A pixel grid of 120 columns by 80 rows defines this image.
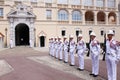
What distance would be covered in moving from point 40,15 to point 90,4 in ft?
39.0

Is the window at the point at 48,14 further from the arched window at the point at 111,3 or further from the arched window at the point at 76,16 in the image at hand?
the arched window at the point at 111,3

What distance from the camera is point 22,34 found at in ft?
193

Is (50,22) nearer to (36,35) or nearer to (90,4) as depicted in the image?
(36,35)

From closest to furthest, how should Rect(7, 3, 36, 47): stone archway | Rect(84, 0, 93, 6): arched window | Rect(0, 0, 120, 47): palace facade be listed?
1. Rect(7, 3, 36, 47): stone archway
2. Rect(0, 0, 120, 47): palace facade
3. Rect(84, 0, 93, 6): arched window

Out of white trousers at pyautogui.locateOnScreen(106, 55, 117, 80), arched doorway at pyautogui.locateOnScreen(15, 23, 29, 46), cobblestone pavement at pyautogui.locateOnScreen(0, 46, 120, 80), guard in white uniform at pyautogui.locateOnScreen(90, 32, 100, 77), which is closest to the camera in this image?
white trousers at pyautogui.locateOnScreen(106, 55, 117, 80)

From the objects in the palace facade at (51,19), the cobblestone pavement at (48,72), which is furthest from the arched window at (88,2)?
the cobblestone pavement at (48,72)

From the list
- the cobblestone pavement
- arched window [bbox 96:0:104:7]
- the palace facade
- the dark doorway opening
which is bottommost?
the cobblestone pavement

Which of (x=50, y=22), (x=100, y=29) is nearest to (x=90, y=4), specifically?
(x=100, y=29)

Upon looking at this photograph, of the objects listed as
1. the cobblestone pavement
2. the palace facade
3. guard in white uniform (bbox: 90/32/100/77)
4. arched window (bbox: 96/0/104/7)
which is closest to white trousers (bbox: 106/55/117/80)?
the cobblestone pavement

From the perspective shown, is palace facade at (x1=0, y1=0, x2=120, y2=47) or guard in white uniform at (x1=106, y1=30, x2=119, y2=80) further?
palace facade at (x1=0, y1=0, x2=120, y2=47)

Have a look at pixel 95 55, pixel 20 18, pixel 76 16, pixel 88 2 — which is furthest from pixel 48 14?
pixel 95 55

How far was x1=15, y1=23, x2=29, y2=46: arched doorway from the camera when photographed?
187 ft

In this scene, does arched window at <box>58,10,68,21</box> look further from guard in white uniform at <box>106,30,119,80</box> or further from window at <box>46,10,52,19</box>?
guard in white uniform at <box>106,30,119,80</box>

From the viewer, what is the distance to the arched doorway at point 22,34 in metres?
56.9
